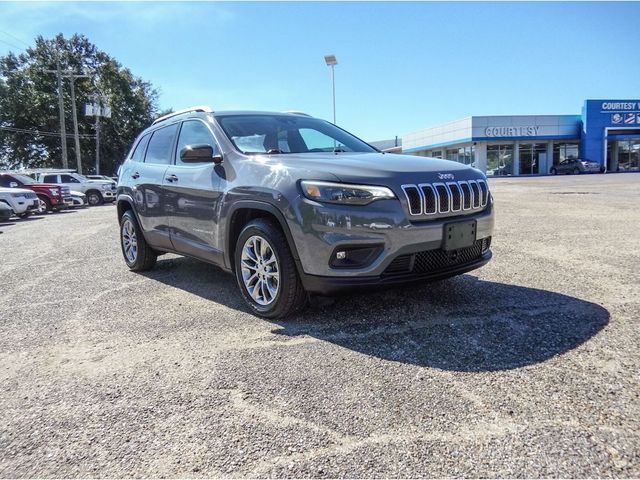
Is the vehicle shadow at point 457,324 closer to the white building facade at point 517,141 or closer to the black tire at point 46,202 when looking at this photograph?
the black tire at point 46,202

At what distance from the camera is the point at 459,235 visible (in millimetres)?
3559

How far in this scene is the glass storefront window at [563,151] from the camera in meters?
44.6

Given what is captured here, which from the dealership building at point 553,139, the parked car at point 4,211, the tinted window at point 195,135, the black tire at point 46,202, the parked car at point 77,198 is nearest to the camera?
the tinted window at point 195,135

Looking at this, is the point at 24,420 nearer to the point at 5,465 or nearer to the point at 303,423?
the point at 5,465

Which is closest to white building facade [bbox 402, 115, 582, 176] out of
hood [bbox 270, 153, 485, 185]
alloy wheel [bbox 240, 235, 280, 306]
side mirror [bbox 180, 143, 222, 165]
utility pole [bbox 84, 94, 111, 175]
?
utility pole [bbox 84, 94, 111, 175]

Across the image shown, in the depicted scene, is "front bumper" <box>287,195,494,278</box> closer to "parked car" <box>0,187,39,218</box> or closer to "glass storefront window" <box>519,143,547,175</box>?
"parked car" <box>0,187,39,218</box>

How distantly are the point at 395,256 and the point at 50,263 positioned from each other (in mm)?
5773

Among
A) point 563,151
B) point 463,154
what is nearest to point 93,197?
point 463,154

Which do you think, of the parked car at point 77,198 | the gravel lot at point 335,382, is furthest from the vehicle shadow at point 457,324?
Answer: the parked car at point 77,198

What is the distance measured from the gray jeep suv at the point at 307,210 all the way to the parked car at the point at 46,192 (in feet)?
55.5

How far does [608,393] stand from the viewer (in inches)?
96.9

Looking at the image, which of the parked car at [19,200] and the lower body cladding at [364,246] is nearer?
the lower body cladding at [364,246]

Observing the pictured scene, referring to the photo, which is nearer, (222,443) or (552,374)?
(222,443)

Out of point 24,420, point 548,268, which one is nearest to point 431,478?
point 24,420
